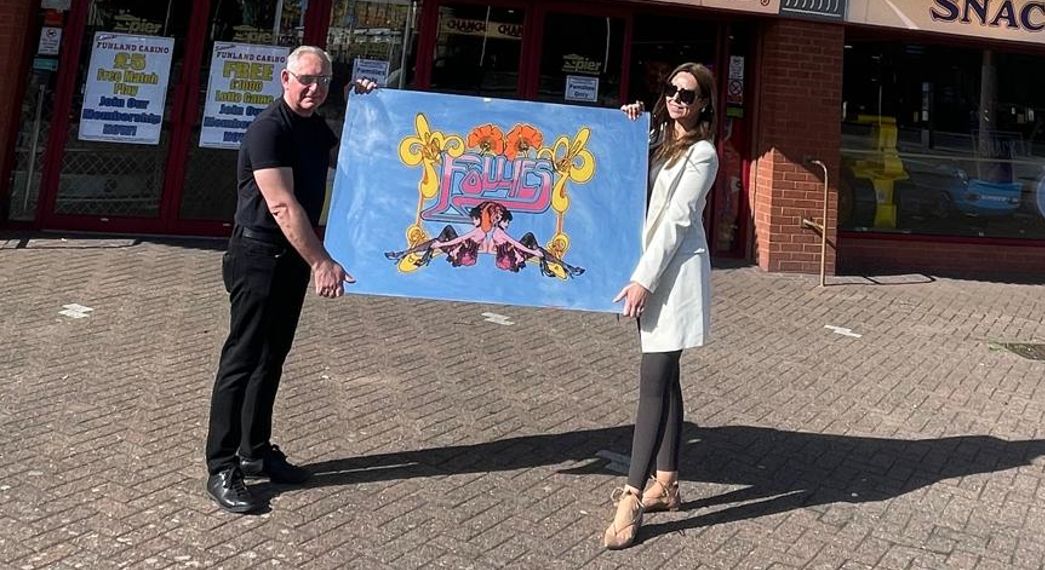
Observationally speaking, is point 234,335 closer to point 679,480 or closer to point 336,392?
point 336,392

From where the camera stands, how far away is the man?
11.5 ft

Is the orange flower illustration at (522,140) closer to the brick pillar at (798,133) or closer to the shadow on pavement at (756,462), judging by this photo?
the shadow on pavement at (756,462)

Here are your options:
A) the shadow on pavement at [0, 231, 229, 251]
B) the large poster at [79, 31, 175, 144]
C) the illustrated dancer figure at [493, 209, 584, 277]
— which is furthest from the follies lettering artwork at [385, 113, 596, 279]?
the large poster at [79, 31, 175, 144]

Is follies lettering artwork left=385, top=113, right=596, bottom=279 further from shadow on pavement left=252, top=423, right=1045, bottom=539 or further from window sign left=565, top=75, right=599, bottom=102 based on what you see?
window sign left=565, top=75, right=599, bottom=102

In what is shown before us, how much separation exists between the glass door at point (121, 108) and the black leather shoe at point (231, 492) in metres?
5.69

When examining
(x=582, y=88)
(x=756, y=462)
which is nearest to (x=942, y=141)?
(x=582, y=88)

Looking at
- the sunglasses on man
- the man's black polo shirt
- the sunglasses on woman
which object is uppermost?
the sunglasses on woman

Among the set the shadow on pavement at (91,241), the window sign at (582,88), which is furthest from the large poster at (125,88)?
the window sign at (582,88)

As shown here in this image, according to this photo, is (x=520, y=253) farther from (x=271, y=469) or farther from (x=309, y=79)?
(x=271, y=469)

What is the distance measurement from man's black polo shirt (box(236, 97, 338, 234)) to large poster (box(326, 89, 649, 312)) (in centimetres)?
12

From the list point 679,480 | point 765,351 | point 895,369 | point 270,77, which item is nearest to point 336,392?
point 679,480

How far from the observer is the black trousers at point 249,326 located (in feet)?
12.0

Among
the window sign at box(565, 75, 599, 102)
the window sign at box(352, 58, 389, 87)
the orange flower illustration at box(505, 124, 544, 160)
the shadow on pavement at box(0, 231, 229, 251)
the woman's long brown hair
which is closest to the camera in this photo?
the woman's long brown hair

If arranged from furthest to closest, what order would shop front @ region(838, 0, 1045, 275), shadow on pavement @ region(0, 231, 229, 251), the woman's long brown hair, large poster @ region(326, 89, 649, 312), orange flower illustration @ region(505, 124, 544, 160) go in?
shop front @ region(838, 0, 1045, 275) → shadow on pavement @ region(0, 231, 229, 251) → orange flower illustration @ region(505, 124, 544, 160) → large poster @ region(326, 89, 649, 312) → the woman's long brown hair
